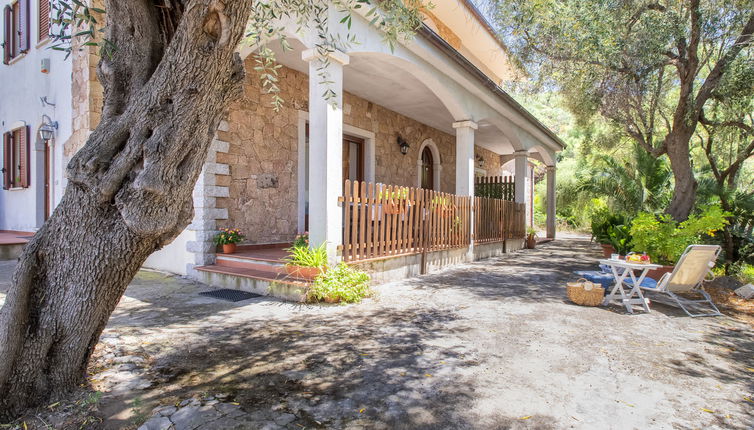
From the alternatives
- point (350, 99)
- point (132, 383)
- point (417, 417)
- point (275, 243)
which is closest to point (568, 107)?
point (350, 99)

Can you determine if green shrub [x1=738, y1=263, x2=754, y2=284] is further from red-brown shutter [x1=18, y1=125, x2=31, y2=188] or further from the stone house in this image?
red-brown shutter [x1=18, y1=125, x2=31, y2=188]

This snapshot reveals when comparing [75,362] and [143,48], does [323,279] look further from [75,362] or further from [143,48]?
[143,48]

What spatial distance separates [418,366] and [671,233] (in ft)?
16.8

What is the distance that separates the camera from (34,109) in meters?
7.79

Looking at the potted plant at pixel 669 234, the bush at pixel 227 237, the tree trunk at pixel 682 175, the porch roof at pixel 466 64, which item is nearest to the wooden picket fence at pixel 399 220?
the bush at pixel 227 237

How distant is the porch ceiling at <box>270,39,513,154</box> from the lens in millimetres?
6014

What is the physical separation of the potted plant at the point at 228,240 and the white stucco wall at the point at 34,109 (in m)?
3.51

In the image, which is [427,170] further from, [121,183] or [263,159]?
[121,183]

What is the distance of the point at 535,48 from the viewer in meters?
6.98

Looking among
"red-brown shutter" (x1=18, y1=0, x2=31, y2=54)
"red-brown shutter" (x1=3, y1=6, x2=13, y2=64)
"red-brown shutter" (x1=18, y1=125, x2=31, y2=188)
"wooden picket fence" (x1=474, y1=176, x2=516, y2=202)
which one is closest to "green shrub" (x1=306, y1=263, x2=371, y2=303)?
"wooden picket fence" (x1=474, y1=176, x2=516, y2=202)

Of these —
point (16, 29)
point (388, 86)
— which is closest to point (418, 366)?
point (388, 86)

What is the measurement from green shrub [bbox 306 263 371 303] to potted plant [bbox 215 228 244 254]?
1.90m

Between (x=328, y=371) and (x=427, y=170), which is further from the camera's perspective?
(x=427, y=170)

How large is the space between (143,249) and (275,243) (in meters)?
4.61
